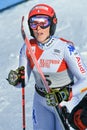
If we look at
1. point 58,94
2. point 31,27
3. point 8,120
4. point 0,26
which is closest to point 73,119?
point 58,94

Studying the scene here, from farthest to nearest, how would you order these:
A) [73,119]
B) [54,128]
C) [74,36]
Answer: [74,36]
[54,128]
[73,119]

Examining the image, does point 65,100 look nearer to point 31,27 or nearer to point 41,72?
point 41,72

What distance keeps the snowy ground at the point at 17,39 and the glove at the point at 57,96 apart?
2.00 m

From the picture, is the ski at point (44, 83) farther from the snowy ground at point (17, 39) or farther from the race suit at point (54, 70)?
the snowy ground at point (17, 39)

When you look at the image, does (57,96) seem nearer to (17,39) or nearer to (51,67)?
(51,67)

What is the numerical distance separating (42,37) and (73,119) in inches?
44.3

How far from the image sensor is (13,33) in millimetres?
10977

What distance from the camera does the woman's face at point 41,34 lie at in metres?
5.43

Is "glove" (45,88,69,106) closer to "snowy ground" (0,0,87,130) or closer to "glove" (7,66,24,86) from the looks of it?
"glove" (7,66,24,86)

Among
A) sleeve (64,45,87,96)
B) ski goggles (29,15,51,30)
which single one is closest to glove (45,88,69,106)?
sleeve (64,45,87,96)

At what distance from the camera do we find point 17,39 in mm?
10672

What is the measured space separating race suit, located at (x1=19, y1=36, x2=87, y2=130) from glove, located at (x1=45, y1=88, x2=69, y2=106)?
11 centimetres

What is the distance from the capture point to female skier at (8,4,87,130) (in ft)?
17.6

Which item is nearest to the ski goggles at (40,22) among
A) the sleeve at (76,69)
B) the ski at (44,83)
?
the ski at (44,83)
